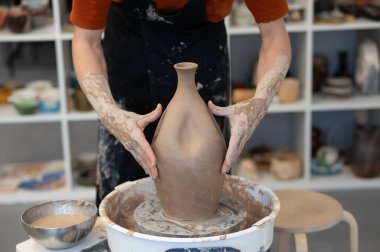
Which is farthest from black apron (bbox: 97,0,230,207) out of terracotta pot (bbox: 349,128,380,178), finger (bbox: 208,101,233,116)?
terracotta pot (bbox: 349,128,380,178)

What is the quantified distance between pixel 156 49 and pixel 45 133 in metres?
2.95

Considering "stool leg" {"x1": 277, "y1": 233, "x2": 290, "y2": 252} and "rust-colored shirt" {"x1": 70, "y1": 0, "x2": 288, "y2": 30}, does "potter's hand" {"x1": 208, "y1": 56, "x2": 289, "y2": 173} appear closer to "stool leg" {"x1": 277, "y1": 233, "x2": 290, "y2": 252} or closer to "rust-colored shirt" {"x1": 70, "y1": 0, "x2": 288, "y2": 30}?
"rust-colored shirt" {"x1": 70, "y1": 0, "x2": 288, "y2": 30}

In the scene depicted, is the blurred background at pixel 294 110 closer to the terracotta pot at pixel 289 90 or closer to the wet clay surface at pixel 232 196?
the terracotta pot at pixel 289 90

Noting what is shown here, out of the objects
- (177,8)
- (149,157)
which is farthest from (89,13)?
(149,157)

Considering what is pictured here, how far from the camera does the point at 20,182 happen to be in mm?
3428

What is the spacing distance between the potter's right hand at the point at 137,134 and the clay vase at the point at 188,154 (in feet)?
0.07

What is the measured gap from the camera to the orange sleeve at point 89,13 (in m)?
1.63

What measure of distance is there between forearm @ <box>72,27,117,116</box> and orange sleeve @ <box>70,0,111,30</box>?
0.04 meters

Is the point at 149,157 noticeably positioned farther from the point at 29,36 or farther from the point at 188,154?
the point at 29,36

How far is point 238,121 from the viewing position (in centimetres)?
141

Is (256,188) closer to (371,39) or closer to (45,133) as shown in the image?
(371,39)

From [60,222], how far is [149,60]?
0.60 m

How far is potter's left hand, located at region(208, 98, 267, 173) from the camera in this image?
136cm

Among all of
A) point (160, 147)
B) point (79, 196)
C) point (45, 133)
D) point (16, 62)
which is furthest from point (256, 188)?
point (16, 62)
